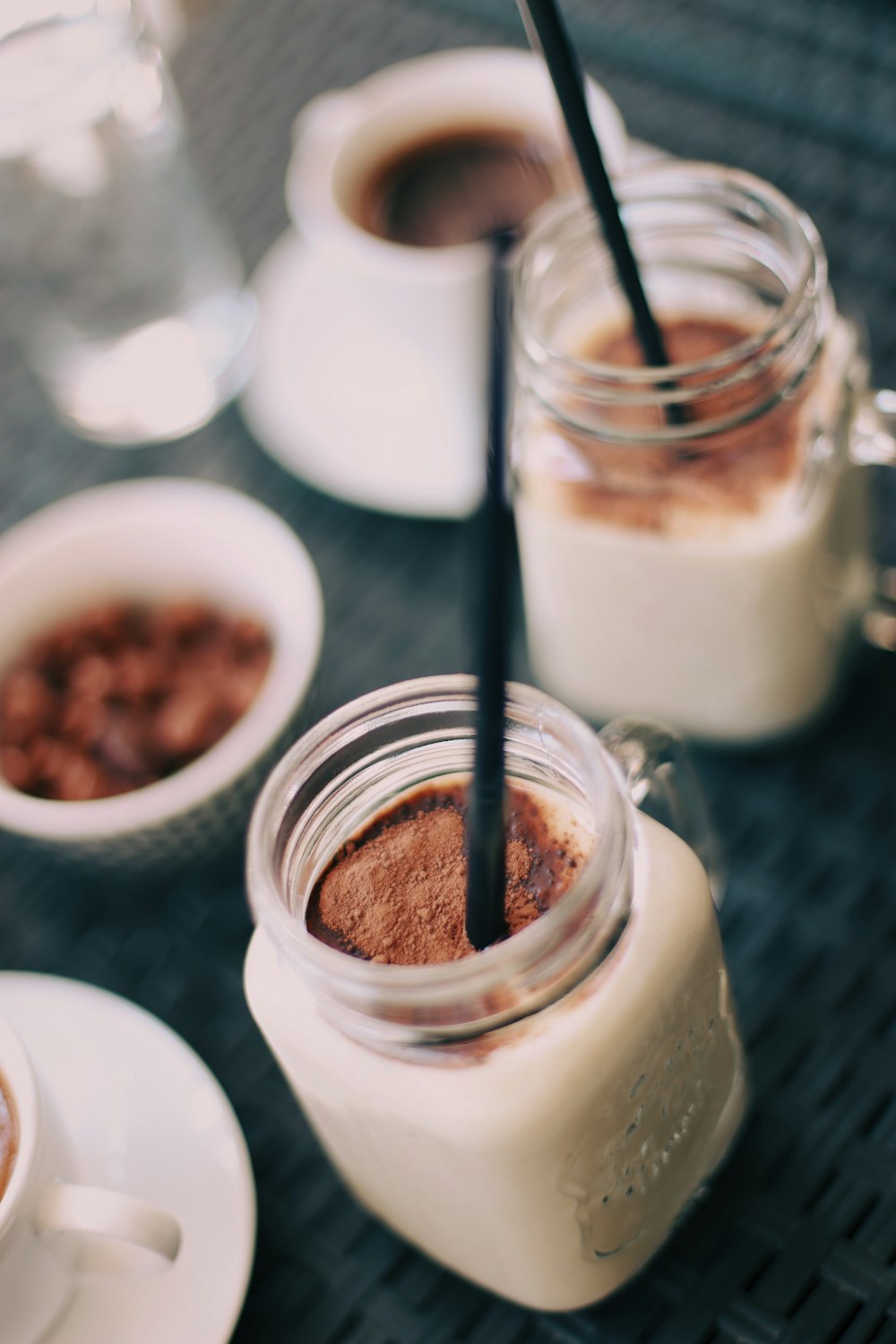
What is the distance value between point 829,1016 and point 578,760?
0.69 feet

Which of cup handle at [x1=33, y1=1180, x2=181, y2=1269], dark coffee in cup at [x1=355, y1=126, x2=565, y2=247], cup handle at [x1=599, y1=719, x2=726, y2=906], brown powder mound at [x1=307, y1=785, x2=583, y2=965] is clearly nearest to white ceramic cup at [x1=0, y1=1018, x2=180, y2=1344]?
cup handle at [x1=33, y1=1180, x2=181, y2=1269]

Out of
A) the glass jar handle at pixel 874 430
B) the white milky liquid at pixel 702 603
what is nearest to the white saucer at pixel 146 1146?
the white milky liquid at pixel 702 603

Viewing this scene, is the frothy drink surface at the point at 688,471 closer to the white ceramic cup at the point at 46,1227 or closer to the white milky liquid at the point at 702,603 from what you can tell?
the white milky liquid at the point at 702,603

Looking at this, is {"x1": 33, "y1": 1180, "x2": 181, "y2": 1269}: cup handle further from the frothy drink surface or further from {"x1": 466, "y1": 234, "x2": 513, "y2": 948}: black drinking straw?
the frothy drink surface

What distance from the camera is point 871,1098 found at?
0.54 metres

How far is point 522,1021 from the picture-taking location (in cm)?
41

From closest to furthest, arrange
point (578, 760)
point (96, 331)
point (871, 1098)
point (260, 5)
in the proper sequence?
point (578, 760)
point (871, 1098)
point (96, 331)
point (260, 5)

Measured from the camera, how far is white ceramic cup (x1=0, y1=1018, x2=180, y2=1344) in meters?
0.44

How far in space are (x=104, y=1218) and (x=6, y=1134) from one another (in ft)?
0.15

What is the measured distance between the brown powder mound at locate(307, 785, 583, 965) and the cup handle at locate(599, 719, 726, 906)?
4 centimetres

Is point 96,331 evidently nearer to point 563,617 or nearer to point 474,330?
point 474,330

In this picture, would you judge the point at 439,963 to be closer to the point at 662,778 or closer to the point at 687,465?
the point at 662,778

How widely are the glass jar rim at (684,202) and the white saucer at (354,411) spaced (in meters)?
0.17

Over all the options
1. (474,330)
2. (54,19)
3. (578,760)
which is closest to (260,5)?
(54,19)
